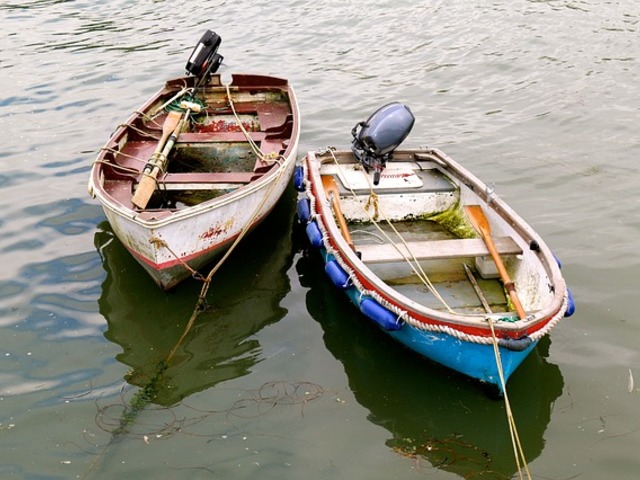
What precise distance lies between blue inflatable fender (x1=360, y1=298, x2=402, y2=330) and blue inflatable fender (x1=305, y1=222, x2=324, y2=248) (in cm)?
108

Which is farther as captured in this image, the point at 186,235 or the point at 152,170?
the point at 152,170

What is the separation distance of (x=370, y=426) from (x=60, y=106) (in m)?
9.20

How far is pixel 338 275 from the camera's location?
18.1 ft

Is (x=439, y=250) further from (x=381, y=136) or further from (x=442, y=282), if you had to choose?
(x=381, y=136)

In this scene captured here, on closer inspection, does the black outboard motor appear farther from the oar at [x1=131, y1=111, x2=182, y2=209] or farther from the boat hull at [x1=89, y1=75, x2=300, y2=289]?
the oar at [x1=131, y1=111, x2=182, y2=209]

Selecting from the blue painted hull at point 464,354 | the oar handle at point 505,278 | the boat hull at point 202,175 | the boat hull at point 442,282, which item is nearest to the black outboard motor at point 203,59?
the boat hull at point 202,175

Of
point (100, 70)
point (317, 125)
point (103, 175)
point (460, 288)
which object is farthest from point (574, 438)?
point (100, 70)

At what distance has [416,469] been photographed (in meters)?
4.48

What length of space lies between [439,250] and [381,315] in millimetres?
1167

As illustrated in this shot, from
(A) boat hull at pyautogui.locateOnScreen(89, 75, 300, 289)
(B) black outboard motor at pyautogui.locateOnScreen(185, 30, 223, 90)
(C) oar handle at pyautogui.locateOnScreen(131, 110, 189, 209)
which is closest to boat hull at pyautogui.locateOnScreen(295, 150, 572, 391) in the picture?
(A) boat hull at pyautogui.locateOnScreen(89, 75, 300, 289)

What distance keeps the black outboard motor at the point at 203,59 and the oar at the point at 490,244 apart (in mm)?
4771

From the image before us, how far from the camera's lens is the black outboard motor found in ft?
29.7

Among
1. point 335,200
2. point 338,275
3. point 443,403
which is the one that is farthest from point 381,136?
point 443,403

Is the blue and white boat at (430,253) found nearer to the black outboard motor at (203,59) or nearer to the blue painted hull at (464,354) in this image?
the blue painted hull at (464,354)
